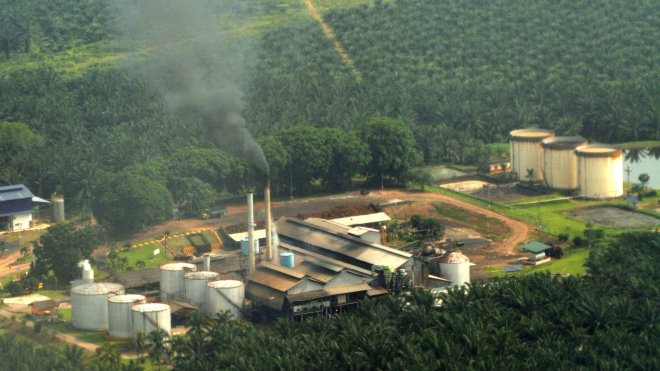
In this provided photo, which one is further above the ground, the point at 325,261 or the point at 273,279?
the point at 325,261

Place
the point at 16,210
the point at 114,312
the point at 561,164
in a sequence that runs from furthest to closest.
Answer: the point at 561,164
the point at 16,210
the point at 114,312

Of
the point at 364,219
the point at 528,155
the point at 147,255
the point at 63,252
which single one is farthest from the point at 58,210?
the point at 528,155

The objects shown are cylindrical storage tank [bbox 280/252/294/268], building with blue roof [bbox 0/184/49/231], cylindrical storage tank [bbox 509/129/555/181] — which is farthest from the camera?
cylindrical storage tank [bbox 509/129/555/181]

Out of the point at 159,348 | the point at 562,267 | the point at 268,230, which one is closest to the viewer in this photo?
the point at 159,348

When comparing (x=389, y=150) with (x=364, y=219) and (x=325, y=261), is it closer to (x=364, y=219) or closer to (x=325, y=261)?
(x=364, y=219)

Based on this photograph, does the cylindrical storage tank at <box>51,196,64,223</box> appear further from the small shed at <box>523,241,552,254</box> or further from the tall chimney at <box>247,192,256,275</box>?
the small shed at <box>523,241,552,254</box>

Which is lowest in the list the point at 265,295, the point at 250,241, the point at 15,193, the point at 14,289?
the point at 14,289

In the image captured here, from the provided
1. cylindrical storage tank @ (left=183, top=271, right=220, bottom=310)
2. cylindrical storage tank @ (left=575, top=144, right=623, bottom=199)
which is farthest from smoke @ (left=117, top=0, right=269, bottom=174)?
cylindrical storage tank @ (left=575, top=144, right=623, bottom=199)
